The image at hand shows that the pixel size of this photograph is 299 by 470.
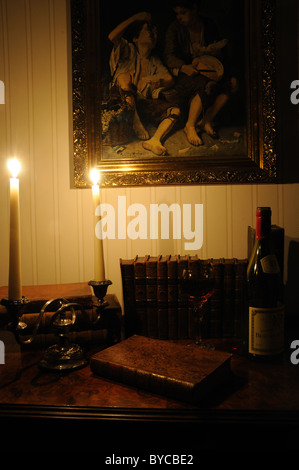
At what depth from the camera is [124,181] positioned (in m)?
1.43

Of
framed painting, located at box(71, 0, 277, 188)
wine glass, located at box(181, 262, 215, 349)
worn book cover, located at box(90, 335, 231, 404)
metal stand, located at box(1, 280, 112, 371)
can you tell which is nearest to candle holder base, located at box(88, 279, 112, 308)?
metal stand, located at box(1, 280, 112, 371)

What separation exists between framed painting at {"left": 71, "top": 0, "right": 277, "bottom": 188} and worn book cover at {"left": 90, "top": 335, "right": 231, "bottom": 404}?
63cm

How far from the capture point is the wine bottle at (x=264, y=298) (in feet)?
3.42

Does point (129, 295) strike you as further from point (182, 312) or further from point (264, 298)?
point (264, 298)

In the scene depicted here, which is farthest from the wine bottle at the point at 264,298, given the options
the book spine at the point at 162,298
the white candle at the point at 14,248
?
the white candle at the point at 14,248

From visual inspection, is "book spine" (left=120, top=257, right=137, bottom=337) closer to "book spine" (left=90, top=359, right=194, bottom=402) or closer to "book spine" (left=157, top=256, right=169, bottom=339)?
"book spine" (left=157, top=256, right=169, bottom=339)

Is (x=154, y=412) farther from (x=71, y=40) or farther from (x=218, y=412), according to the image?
(x=71, y=40)

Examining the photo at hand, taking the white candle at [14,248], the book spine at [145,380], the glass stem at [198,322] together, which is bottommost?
the book spine at [145,380]

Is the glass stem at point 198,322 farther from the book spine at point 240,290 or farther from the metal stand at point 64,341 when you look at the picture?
the metal stand at point 64,341

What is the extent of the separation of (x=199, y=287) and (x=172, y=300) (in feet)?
0.40

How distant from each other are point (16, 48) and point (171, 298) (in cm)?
105

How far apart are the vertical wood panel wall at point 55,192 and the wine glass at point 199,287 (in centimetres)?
31

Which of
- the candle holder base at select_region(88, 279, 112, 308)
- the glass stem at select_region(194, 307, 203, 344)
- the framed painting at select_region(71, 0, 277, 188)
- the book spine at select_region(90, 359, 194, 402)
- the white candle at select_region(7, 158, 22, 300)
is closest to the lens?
the book spine at select_region(90, 359, 194, 402)

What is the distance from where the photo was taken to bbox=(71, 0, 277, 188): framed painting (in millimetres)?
1372
